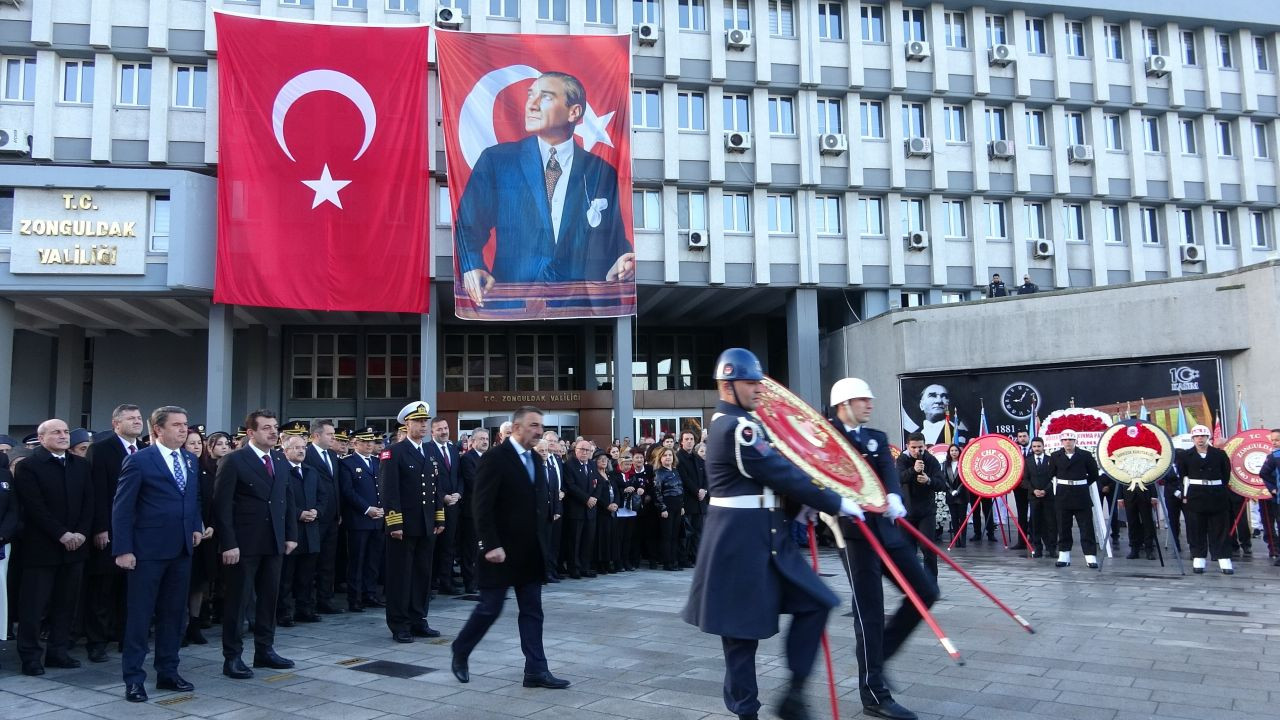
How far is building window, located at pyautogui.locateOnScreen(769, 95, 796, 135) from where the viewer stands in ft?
92.5

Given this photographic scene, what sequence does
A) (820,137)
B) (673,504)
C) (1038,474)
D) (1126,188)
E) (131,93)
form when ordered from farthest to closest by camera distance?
(1126,188) → (820,137) → (131,93) → (1038,474) → (673,504)

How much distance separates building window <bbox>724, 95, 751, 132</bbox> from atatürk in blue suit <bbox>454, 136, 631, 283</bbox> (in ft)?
19.0

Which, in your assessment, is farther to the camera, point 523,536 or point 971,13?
point 971,13

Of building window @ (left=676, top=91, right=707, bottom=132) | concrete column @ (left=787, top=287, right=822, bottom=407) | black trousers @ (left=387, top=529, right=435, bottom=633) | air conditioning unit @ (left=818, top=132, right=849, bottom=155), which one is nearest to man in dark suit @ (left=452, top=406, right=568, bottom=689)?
black trousers @ (left=387, top=529, right=435, bottom=633)

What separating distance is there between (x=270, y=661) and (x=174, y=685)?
0.77m

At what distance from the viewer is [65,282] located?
75.0 feet

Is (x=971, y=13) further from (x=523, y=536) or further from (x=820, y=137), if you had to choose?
(x=523, y=536)

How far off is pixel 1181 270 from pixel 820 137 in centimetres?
1385

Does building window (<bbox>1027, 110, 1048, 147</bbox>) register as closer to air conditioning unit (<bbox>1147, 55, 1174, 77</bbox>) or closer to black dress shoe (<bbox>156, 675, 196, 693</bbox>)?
air conditioning unit (<bbox>1147, 55, 1174, 77</bbox>)

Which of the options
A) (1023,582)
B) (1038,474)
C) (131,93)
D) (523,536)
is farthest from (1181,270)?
(131,93)

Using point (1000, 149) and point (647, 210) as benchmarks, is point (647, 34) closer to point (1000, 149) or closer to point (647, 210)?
point (647, 210)

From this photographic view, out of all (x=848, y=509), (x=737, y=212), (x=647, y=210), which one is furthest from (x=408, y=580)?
(x=737, y=212)

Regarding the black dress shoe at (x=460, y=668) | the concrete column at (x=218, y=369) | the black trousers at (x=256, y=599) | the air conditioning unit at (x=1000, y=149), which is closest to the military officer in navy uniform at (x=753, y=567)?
the black dress shoe at (x=460, y=668)

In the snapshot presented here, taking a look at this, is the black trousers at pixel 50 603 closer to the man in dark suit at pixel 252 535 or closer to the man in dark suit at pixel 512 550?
the man in dark suit at pixel 252 535
